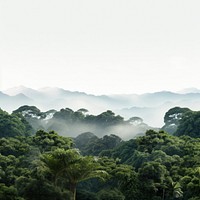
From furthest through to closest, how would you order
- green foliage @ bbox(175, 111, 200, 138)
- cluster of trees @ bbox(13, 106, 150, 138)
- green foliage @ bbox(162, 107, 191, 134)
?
cluster of trees @ bbox(13, 106, 150, 138), green foliage @ bbox(162, 107, 191, 134), green foliage @ bbox(175, 111, 200, 138)

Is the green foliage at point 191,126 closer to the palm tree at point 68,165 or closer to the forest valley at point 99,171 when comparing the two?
the forest valley at point 99,171

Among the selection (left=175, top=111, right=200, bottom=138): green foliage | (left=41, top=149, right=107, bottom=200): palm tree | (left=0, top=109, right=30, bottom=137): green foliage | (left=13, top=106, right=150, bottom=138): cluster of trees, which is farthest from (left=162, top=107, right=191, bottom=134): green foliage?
(left=41, top=149, right=107, bottom=200): palm tree

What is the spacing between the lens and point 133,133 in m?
95.7

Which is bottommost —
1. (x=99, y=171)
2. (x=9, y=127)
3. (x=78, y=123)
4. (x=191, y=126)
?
(x=99, y=171)

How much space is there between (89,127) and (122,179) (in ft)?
228

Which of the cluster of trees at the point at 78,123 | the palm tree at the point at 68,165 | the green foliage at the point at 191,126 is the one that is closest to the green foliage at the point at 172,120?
the cluster of trees at the point at 78,123

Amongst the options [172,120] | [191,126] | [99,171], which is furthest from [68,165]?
[172,120]

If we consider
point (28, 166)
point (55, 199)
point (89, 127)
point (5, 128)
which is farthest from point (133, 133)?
point (55, 199)

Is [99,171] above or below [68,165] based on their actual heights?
below

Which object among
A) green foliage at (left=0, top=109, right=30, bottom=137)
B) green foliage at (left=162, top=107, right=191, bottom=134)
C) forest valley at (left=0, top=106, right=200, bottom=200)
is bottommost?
forest valley at (left=0, top=106, right=200, bottom=200)

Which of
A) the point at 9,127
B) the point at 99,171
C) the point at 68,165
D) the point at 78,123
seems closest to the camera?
the point at 68,165

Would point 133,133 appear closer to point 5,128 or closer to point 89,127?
point 89,127

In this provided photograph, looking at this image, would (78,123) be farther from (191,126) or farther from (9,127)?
(191,126)

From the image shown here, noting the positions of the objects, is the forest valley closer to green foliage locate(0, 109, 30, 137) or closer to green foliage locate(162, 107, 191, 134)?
green foliage locate(0, 109, 30, 137)
